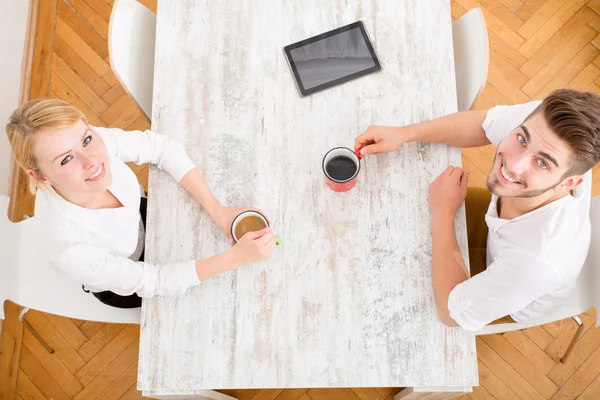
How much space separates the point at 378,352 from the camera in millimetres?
1220

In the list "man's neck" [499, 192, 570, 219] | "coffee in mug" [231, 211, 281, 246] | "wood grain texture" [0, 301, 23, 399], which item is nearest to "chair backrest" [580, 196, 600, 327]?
"man's neck" [499, 192, 570, 219]

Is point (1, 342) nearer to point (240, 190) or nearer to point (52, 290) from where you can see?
point (52, 290)

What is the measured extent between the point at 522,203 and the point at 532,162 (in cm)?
13

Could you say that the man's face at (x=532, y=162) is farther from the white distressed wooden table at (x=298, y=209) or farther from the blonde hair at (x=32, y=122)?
the blonde hair at (x=32, y=122)

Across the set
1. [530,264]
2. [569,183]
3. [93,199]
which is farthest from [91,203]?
[569,183]

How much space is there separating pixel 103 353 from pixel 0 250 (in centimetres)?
87

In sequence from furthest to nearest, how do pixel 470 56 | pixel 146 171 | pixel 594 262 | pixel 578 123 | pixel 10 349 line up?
pixel 146 171
pixel 10 349
pixel 470 56
pixel 594 262
pixel 578 123

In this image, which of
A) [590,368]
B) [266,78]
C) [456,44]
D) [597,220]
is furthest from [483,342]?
[266,78]

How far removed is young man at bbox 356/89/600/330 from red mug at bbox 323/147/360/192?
0.05 m

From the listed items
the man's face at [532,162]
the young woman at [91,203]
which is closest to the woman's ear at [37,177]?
the young woman at [91,203]

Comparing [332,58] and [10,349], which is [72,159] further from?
[10,349]

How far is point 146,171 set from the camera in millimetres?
2309

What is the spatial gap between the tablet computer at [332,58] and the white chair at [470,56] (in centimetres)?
32

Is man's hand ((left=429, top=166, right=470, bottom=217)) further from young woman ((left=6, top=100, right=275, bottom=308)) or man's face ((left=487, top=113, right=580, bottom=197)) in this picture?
young woman ((left=6, top=100, right=275, bottom=308))
